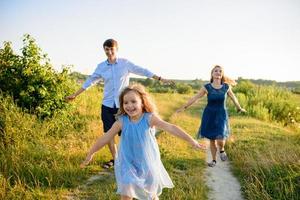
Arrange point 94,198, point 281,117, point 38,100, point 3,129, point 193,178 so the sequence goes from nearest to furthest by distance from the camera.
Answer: point 94,198 < point 193,178 < point 3,129 < point 38,100 < point 281,117

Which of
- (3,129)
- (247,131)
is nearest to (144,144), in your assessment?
(3,129)

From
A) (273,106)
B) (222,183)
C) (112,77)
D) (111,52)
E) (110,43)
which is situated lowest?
(222,183)

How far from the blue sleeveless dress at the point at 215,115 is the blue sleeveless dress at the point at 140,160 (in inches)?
133

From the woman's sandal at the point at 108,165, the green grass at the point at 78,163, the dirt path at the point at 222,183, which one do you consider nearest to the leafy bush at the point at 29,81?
the green grass at the point at 78,163

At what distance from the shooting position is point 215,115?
8469mm

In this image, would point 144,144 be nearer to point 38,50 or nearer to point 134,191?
point 134,191

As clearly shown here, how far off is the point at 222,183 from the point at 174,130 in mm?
2829

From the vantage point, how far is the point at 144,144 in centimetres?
511

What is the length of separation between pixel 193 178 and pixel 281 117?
1076 centimetres

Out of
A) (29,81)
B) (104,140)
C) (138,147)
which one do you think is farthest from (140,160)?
(29,81)

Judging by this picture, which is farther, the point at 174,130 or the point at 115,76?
the point at 115,76

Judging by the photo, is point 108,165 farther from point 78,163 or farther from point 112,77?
point 112,77

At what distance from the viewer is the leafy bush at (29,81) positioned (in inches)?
360

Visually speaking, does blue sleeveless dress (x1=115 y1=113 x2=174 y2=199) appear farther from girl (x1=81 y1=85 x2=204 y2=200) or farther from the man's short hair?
the man's short hair
